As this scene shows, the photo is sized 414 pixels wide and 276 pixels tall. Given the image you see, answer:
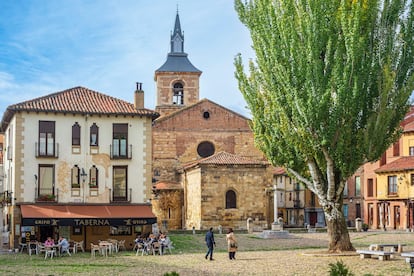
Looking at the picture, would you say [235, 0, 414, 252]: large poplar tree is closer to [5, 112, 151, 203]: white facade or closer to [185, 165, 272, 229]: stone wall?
[5, 112, 151, 203]: white facade

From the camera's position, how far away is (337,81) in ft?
86.6

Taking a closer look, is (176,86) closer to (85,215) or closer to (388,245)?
(85,215)

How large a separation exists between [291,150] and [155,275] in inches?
367

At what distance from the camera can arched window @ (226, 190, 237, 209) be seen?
48000mm

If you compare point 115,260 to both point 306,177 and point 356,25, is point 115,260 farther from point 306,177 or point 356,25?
point 356,25

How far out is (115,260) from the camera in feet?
87.6

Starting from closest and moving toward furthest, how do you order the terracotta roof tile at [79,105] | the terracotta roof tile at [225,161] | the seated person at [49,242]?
the seated person at [49,242] → the terracotta roof tile at [79,105] → the terracotta roof tile at [225,161]

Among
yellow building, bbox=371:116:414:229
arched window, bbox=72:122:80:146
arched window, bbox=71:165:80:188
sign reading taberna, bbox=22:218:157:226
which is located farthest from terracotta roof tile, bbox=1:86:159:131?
yellow building, bbox=371:116:414:229

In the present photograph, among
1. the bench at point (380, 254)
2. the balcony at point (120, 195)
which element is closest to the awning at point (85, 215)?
the balcony at point (120, 195)

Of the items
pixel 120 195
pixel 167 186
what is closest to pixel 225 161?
pixel 167 186

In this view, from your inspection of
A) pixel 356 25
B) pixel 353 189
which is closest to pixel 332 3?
pixel 356 25

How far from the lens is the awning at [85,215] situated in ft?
100

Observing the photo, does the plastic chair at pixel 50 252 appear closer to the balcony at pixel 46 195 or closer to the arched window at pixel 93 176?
the balcony at pixel 46 195

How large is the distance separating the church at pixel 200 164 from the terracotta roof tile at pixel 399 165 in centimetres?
920
